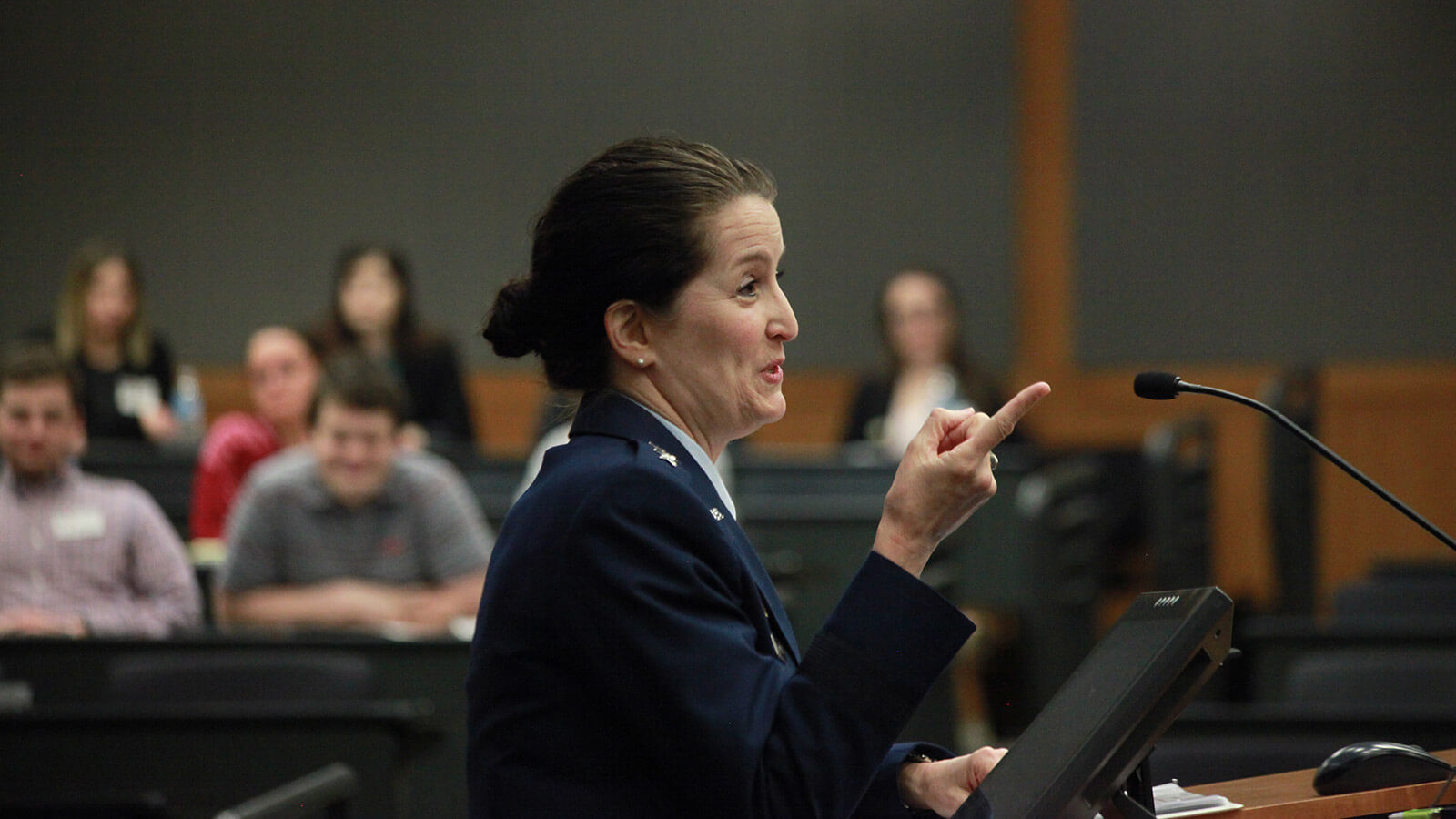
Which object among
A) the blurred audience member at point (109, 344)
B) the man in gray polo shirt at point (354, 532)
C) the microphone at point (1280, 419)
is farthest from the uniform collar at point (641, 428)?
the blurred audience member at point (109, 344)

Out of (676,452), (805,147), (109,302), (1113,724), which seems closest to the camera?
(1113,724)

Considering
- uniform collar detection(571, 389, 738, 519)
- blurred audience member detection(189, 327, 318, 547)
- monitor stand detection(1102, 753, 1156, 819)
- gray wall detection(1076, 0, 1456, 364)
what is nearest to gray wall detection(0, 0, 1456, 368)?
gray wall detection(1076, 0, 1456, 364)

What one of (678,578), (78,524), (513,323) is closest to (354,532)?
(78,524)

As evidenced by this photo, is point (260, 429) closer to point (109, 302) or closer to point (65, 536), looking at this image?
point (65, 536)

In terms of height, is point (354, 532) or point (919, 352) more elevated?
point (919, 352)

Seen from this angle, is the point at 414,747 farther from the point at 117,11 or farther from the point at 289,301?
the point at 117,11

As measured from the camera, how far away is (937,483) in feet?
3.89

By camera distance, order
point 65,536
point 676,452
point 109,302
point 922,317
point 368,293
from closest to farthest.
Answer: point 676,452
point 65,536
point 922,317
point 368,293
point 109,302

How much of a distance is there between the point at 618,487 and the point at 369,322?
4434 mm

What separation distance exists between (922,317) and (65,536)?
2651 mm

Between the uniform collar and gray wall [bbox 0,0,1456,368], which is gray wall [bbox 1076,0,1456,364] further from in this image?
the uniform collar

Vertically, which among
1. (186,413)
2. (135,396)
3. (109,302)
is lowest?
(186,413)

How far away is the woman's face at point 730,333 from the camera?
1.32m

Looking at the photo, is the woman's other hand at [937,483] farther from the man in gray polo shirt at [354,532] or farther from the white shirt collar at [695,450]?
the man in gray polo shirt at [354,532]
